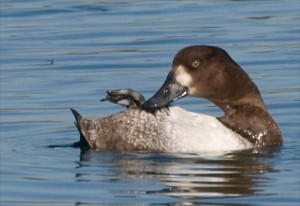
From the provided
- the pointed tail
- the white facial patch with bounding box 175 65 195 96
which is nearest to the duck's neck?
the white facial patch with bounding box 175 65 195 96

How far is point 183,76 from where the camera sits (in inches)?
512

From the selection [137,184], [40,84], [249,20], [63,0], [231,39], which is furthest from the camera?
[63,0]

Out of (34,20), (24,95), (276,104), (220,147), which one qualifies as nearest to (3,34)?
(34,20)

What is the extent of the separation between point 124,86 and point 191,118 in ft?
10.9

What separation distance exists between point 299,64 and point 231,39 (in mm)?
1901

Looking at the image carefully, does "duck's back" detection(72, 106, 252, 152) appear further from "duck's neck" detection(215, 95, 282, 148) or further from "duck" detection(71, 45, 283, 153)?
"duck's neck" detection(215, 95, 282, 148)

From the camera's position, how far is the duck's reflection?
1131cm

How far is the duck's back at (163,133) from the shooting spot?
41.5 ft

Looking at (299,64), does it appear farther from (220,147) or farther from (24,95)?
(220,147)

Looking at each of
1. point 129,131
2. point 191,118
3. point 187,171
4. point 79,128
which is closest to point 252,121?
point 191,118

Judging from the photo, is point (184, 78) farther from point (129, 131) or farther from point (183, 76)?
point (129, 131)

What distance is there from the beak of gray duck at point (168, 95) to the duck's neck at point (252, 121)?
0.37m

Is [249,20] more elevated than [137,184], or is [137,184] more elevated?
[249,20]

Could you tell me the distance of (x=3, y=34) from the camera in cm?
1973
